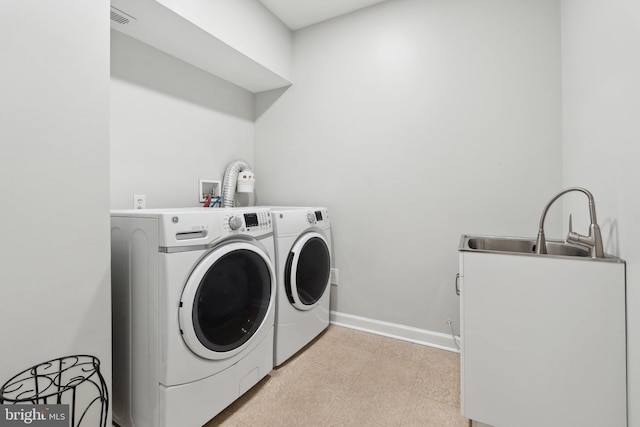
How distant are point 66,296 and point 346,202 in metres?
1.68

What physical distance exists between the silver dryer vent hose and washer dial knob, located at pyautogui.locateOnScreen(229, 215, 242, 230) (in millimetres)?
879

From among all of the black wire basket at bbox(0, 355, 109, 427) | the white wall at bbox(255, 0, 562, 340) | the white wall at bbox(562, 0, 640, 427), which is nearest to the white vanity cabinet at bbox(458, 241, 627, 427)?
the white wall at bbox(562, 0, 640, 427)

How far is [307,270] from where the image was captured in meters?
1.90

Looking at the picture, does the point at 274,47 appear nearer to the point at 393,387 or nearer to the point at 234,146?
the point at 234,146

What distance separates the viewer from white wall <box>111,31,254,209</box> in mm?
1672

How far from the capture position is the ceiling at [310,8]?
6.78ft

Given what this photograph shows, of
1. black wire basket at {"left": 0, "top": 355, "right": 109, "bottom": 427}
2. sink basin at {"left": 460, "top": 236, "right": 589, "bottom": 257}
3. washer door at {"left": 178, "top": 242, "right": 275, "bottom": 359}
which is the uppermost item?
sink basin at {"left": 460, "top": 236, "right": 589, "bottom": 257}

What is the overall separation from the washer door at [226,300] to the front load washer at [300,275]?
0.61 ft

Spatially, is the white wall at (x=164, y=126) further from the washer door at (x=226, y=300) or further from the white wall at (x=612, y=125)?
the white wall at (x=612, y=125)

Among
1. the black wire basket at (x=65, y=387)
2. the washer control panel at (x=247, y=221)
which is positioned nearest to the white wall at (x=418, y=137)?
the washer control panel at (x=247, y=221)

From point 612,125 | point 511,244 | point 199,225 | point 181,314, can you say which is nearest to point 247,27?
point 199,225

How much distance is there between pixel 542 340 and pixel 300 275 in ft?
3.99

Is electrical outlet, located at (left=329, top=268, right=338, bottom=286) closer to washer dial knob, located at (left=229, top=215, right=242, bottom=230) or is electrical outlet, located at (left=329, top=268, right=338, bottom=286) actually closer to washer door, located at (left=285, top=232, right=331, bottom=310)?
washer door, located at (left=285, top=232, right=331, bottom=310)

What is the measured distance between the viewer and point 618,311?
98cm
